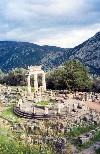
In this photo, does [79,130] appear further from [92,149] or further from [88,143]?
[92,149]

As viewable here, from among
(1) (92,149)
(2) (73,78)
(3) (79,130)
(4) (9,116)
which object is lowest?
(1) (92,149)

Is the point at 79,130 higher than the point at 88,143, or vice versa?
the point at 79,130

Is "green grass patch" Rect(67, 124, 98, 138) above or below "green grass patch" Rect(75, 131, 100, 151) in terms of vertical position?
above

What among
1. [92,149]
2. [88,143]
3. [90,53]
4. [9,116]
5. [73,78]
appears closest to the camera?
[92,149]

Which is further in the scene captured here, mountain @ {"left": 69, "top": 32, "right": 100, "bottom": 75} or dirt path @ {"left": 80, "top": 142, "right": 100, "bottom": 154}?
mountain @ {"left": 69, "top": 32, "right": 100, "bottom": 75}

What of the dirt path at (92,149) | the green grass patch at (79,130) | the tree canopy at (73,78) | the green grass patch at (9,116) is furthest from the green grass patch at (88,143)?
the tree canopy at (73,78)

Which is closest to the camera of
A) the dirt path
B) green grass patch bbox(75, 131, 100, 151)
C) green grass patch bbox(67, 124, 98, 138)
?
the dirt path

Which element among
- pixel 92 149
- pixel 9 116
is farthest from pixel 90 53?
pixel 92 149

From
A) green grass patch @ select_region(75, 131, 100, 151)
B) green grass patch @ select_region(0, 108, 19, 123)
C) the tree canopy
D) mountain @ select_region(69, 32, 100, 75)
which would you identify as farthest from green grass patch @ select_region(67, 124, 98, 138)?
mountain @ select_region(69, 32, 100, 75)

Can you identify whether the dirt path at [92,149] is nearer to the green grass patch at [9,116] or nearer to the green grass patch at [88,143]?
the green grass patch at [88,143]

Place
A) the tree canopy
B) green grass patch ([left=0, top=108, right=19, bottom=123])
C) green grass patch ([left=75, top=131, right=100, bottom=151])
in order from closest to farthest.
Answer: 1. green grass patch ([left=75, top=131, right=100, bottom=151])
2. green grass patch ([left=0, top=108, right=19, bottom=123])
3. the tree canopy

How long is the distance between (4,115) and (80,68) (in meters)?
36.5

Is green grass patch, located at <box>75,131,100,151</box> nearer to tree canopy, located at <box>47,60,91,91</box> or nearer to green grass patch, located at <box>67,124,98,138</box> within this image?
green grass patch, located at <box>67,124,98,138</box>

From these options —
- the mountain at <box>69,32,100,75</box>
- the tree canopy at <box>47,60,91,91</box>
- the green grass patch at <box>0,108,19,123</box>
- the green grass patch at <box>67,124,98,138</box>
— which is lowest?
the green grass patch at <box>67,124,98,138</box>
